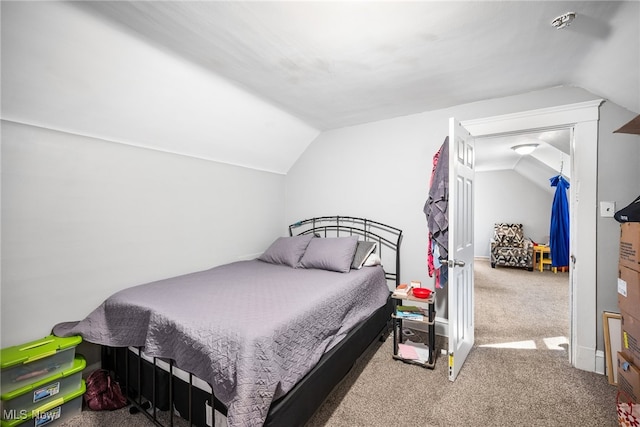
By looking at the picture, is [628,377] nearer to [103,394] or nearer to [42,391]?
[103,394]

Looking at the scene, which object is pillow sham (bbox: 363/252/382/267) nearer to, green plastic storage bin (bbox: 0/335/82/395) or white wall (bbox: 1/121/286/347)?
white wall (bbox: 1/121/286/347)

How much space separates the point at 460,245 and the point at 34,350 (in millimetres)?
3022

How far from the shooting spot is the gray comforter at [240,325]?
1.24 m

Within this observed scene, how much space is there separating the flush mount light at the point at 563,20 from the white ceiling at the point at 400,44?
3cm

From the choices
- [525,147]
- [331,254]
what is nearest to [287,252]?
[331,254]

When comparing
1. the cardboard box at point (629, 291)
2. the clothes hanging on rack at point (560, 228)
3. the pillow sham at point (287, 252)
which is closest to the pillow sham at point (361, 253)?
the pillow sham at point (287, 252)

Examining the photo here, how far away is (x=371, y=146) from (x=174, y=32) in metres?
2.23

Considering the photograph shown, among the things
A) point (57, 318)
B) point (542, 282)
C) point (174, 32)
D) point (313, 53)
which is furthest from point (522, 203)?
point (57, 318)

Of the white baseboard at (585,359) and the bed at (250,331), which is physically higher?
the bed at (250,331)

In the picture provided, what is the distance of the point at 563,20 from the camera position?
150 centimetres

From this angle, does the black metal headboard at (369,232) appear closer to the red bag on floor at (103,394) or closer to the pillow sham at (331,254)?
the pillow sham at (331,254)

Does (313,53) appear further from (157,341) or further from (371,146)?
(157,341)

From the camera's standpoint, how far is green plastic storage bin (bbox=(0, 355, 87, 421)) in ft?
4.87

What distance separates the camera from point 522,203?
22.5 ft
